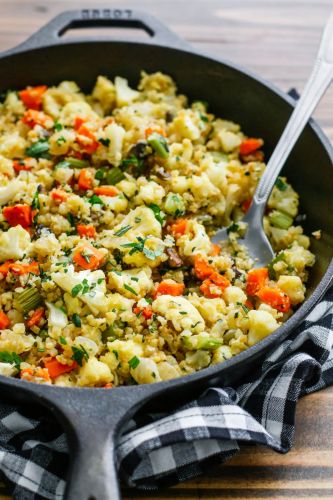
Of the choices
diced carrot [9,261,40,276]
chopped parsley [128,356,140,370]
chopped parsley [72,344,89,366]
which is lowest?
chopped parsley [72,344,89,366]

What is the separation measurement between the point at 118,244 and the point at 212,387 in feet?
2.07

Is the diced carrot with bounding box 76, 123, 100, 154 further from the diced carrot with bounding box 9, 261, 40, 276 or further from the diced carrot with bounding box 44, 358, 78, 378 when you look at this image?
the diced carrot with bounding box 44, 358, 78, 378

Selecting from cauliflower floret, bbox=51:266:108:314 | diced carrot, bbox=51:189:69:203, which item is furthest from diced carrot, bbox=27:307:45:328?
diced carrot, bbox=51:189:69:203

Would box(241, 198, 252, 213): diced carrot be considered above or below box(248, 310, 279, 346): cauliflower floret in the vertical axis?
above

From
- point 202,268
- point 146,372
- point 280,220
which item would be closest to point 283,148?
point 280,220

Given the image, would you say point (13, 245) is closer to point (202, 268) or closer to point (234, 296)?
point (202, 268)

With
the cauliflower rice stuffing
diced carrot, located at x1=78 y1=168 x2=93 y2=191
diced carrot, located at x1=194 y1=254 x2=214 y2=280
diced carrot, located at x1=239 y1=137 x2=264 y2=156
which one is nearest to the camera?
the cauliflower rice stuffing

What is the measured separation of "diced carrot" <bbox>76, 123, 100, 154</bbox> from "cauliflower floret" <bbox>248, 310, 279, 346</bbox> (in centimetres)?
97

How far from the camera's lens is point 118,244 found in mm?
2525

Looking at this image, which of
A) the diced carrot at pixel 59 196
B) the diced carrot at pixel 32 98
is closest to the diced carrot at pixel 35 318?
the diced carrot at pixel 59 196

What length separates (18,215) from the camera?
260 centimetres

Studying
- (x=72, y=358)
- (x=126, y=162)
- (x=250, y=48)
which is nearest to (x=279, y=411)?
(x=72, y=358)

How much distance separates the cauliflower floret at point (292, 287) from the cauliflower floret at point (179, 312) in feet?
1.09

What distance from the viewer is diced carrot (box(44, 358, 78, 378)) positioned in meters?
2.25
